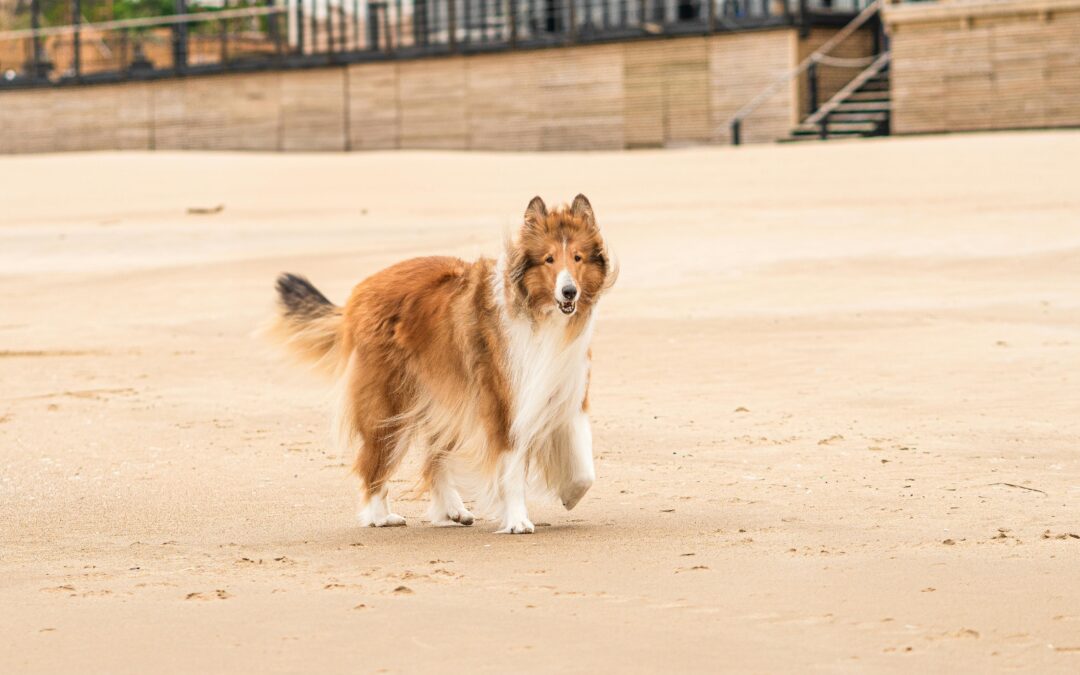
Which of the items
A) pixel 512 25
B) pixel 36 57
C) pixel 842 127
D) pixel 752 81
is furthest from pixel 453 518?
pixel 36 57

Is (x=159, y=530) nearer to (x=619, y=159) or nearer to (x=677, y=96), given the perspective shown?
(x=619, y=159)

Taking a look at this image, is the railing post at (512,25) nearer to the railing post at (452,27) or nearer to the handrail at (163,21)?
the railing post at (452,27)

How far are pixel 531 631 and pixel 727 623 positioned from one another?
59cm

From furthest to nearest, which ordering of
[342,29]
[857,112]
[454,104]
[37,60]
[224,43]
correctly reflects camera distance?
[37,60] → [224,43] → [342,29] → [454,104] → [857,112]

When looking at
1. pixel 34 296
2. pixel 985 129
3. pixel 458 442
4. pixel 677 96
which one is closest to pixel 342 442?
pixel 458 442

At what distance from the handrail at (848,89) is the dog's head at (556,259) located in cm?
2745

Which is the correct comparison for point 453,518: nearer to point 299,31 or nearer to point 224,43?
point 299,31

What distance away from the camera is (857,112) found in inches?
1341

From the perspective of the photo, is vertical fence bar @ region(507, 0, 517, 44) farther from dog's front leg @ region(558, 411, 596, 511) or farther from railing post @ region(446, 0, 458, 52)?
dog's front leg @ region(558, 411, 596, 511)

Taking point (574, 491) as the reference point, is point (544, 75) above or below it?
above

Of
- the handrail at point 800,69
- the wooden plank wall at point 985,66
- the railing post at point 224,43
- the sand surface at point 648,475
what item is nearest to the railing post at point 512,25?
the handrail at point 800,69

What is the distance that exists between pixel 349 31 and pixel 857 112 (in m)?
16.4

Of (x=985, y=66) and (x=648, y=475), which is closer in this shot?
(x=648, y=475)

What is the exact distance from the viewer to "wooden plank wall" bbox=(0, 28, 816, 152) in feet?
119
